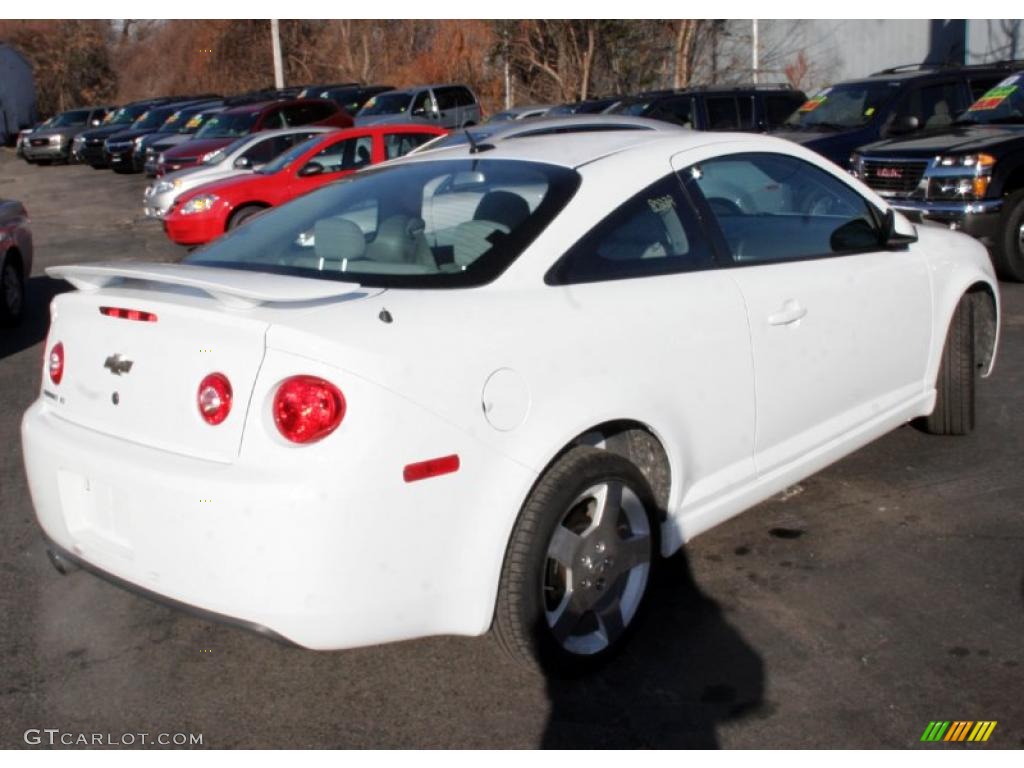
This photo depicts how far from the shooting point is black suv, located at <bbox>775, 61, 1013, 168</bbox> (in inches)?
506

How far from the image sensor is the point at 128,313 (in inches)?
138

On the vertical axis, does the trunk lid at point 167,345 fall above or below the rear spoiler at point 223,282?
below

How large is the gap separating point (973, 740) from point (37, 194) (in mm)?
26769

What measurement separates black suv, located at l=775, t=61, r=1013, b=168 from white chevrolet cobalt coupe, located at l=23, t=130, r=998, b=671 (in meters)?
8.53

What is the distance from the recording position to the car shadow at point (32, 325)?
9448mm

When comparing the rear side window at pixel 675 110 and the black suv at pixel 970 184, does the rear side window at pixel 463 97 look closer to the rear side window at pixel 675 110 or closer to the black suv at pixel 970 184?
the rear side window at pixel 675 110

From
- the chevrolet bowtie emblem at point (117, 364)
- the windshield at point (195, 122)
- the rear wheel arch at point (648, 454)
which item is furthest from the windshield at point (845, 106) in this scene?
the windshield at point (195, 122)

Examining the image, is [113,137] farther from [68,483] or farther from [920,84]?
[68,483]

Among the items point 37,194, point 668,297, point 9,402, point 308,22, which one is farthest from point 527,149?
point 308,22

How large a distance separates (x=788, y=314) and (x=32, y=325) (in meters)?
7.89

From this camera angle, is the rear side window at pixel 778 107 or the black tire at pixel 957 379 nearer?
the black tire at pixel 957 379

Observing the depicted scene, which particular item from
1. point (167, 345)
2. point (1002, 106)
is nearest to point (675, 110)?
point (1002, 106)

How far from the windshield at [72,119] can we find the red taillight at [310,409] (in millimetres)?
38160

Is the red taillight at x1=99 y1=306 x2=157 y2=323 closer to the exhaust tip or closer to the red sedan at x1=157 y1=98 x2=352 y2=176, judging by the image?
the exhaust tip
